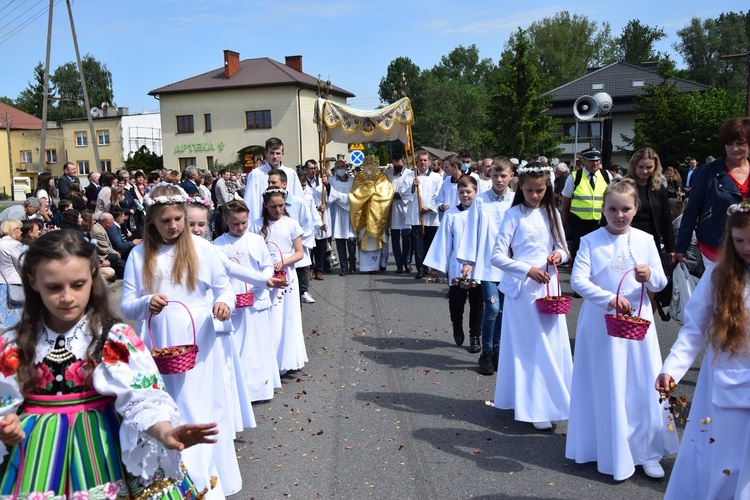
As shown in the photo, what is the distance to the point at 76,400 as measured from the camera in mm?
2879

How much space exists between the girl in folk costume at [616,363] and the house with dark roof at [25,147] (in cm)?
7290

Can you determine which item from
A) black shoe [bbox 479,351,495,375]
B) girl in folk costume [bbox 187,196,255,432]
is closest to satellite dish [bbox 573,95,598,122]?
black shoe [bbox 479,351,495,375]

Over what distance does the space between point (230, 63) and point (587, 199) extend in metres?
48.6

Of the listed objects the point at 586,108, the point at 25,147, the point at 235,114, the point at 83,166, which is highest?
the point at 235,114

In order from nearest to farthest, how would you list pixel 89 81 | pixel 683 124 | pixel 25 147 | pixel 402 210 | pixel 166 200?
pixel 166 200
pixel 402 210
pixel 683 124
pixel 25 147
pixel 89 81

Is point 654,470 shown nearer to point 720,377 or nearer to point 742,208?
point 720,377

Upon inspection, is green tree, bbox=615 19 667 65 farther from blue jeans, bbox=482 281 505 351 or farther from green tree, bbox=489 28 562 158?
blue jeans, bbox=482 281 505 351

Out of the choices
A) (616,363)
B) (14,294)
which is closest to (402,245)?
(14,294)

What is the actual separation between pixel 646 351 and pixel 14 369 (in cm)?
384

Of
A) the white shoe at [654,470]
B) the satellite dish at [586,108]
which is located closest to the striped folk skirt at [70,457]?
the white shoe at [654,470]

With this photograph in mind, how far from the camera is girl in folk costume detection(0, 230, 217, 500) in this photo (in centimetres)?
278

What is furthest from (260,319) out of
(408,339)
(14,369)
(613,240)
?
(14,369)

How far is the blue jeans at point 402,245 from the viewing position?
14727 millimetres

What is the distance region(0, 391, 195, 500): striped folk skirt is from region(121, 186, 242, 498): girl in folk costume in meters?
1.44
